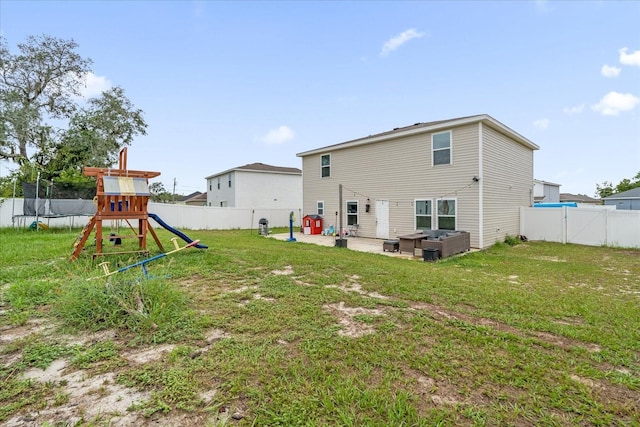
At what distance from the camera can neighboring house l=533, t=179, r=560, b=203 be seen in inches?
972

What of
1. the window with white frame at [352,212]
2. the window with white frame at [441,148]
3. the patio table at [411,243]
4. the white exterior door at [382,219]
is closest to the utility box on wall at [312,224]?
the window with white frame at [352,212]

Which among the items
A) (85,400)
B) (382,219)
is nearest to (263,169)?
(382,219)

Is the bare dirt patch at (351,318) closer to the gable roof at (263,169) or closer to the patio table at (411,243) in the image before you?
the patio table at (411,243)

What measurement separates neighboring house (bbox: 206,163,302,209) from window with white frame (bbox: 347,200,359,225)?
411 inches

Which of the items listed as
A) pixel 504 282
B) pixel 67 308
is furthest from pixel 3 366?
pixel 504 282

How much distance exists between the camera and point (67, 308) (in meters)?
3.13

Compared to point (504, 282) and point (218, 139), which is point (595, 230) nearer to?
point (504, 282)

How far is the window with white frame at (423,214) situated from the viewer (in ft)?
36.0

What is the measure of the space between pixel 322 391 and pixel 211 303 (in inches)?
86.9

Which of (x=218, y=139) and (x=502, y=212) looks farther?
(x=218, y=139)

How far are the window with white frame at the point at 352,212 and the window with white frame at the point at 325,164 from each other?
6.89 ft

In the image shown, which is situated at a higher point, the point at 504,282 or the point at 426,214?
the point at 426,214

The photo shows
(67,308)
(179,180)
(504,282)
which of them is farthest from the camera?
(179,180)

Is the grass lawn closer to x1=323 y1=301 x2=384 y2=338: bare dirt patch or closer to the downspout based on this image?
x1=323 y1=301 x2=384 y2=338: bare dirt patch
